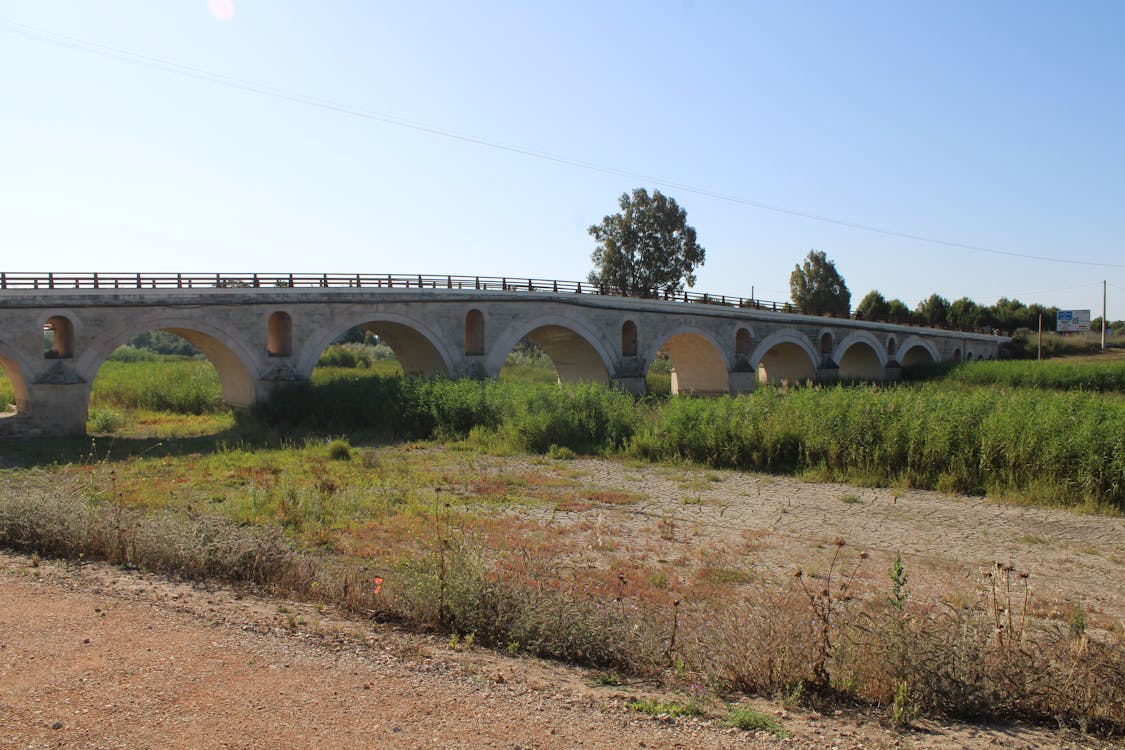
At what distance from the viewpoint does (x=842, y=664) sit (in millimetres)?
5262

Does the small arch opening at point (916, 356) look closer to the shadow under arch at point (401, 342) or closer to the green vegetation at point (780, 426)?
the green vegetation at point (780, 426)

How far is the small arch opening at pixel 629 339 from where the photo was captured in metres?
37.9

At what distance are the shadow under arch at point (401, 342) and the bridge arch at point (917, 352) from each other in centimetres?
4141

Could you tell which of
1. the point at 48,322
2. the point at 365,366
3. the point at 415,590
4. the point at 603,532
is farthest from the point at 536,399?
the point at 365,366

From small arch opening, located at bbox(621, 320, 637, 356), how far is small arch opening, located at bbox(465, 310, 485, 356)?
334 inches

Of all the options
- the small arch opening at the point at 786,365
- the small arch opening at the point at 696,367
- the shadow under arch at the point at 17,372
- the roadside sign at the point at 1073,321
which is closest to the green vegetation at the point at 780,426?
the shadow under arch at the point at 17,372

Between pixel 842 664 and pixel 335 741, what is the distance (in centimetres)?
325

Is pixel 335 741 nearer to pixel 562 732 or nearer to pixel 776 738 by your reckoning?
pixel 562 732

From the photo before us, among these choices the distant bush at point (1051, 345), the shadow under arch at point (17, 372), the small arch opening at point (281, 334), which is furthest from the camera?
the distant bush at point (1051, 345)

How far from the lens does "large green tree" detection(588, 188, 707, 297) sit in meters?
57.8

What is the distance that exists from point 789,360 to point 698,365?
29.9ft

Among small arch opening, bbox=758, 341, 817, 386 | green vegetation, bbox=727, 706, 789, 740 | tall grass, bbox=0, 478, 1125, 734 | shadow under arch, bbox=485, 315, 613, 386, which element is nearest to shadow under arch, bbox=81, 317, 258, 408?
shadow under arch, bbox=485, 315, 613, 386

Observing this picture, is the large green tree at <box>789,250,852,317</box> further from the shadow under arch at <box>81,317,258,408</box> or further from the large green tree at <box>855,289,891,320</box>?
the shadow under arch at <box>81,317,258,408</box>

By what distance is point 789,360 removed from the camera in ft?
166
